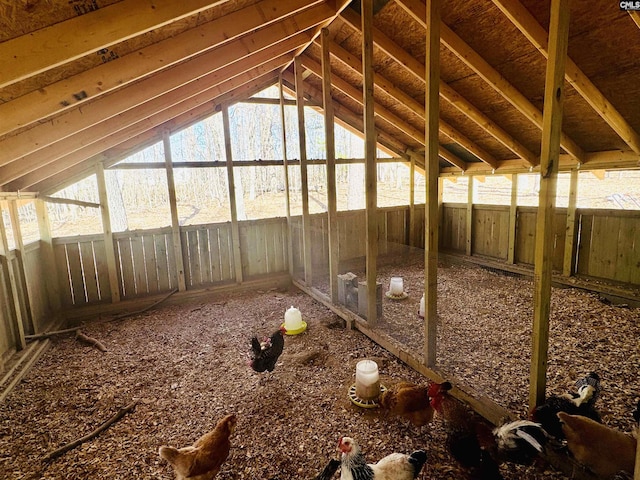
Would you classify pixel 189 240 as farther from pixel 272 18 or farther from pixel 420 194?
pixel 420 194

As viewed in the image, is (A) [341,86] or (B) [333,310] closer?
(B) [333,310]

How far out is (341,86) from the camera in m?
4.55

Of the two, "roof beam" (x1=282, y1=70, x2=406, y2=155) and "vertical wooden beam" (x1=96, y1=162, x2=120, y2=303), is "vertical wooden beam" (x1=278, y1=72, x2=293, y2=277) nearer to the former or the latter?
"roof beam" (x1=282, y1=70, x2=406, y2=155)

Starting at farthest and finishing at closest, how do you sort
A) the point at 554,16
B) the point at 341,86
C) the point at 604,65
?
the point at 341,86 < the point at 604,65 < the point at 554,16

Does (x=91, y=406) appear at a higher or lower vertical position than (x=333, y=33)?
lower

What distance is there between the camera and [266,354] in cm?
264

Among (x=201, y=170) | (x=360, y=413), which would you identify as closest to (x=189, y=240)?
(x=201, y=170)

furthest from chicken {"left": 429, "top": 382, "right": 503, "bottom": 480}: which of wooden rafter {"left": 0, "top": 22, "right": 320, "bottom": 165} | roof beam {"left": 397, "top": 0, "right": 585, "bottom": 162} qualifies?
A: wooden rafter {"left": 0, "top": 22, "right": 320, "bottom": 165}

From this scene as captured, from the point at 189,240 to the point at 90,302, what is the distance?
59.0 inches

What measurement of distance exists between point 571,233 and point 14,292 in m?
6.81

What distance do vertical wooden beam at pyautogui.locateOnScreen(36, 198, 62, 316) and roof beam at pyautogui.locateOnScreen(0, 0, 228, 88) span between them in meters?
3.24

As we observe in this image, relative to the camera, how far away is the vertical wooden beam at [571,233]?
14.4 ft

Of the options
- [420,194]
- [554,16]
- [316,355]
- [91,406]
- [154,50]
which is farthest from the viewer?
[420,194]

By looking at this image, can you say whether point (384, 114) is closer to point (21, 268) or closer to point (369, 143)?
point (369, 143)
